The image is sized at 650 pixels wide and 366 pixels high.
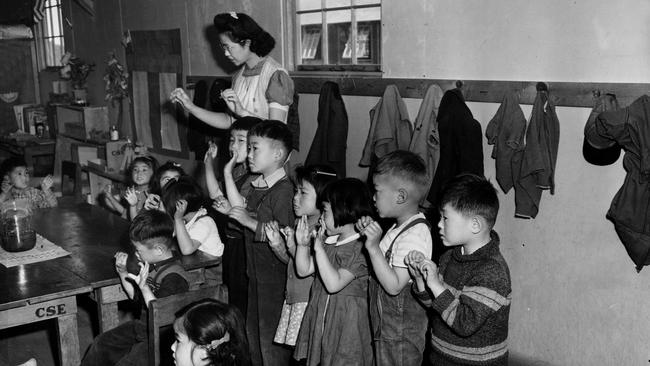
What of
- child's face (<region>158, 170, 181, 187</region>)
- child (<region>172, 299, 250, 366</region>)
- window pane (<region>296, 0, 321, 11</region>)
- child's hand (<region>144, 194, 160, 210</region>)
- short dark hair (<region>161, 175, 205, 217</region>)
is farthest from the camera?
window pane (<region>296, 0, 321, 11</region>)

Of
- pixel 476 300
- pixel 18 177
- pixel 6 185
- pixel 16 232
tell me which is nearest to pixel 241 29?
pixel 16 232

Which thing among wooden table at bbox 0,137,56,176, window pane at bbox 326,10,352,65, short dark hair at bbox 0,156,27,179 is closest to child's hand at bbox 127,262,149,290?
window pane at bbox 326,10,352,65

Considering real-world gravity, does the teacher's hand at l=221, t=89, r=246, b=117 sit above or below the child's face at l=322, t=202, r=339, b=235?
above

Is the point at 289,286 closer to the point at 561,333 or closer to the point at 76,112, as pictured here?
the point at 561,333

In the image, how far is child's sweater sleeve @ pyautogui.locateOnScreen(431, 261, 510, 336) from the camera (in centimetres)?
248

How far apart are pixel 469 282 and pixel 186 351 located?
3.37 feet

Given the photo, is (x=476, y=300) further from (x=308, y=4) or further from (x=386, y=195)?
(x=308, y=4)

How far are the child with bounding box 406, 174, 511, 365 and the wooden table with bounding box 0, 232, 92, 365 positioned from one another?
4.96 ft

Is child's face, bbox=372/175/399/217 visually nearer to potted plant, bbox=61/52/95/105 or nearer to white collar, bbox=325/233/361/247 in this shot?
white collar, bbox=325/233/361/247

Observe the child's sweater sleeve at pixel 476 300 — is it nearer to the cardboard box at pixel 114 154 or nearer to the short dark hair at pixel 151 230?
the short dark hair at pixel 151 230

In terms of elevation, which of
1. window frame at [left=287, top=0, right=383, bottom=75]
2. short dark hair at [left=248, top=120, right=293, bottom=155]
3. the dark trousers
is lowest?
the dark trousers

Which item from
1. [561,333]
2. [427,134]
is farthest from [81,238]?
[561,333]

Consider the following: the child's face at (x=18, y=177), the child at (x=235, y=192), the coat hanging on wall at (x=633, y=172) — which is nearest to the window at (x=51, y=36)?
the child's face at (x=18, y=177)

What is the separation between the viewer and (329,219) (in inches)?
120
